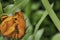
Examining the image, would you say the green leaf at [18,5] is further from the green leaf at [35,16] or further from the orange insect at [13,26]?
the green leaf at [35,16]

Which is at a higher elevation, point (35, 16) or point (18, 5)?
point (18, 5)

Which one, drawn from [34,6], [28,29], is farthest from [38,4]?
[28,29]

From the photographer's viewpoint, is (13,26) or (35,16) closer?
(13,26)

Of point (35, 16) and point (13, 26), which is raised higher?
point (13, 26)

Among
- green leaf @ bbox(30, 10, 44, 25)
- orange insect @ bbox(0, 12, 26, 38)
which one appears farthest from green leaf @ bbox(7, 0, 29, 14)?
green leaf @ bbox(30, 10, 44, 25)

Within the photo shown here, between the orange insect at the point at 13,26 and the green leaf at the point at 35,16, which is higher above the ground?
the orange insect at the point at 13,26

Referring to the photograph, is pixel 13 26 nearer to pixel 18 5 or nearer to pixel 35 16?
pixel 18 5

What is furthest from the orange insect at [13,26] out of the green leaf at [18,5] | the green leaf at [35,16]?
the green leaf at [35,16]

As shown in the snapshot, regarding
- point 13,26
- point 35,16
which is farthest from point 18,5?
point 35,16
